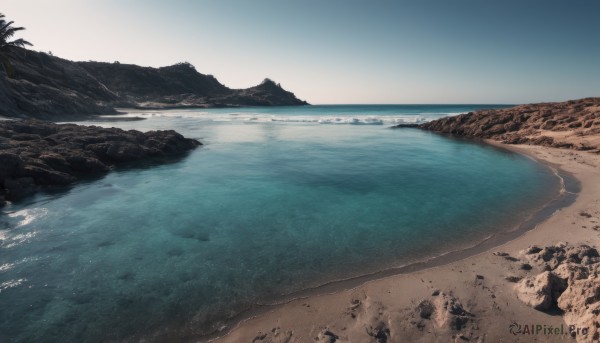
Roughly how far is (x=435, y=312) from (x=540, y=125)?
42.9 metres

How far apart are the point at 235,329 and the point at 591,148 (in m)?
35.9

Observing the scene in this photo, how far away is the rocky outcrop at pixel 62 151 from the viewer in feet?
57.8

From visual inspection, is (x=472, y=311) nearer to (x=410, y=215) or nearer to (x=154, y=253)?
(x=410, y=215)

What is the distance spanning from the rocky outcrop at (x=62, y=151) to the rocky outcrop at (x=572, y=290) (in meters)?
21.9

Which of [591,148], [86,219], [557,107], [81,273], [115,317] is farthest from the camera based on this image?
[557,107]

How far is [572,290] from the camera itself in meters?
7.14

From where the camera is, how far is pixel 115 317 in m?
7.78

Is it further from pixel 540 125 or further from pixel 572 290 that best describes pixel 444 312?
pixel 540 125

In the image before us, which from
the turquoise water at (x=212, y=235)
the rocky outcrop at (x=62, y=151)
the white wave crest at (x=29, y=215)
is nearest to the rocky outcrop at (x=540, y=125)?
the turquoise water at (x=212, y=235)

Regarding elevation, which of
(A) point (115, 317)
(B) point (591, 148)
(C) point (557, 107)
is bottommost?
(A) point (115, 317)

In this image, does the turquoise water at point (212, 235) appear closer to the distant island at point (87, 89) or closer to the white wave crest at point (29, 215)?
the white wave crest at point (29, 215)

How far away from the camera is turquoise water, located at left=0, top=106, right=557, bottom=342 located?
8.12m

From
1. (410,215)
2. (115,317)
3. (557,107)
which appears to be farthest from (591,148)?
(115,317)

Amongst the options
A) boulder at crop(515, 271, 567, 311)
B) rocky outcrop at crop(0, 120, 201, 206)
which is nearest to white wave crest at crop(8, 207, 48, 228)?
rocky outcrop at crop(0, 120, 201, 206)
